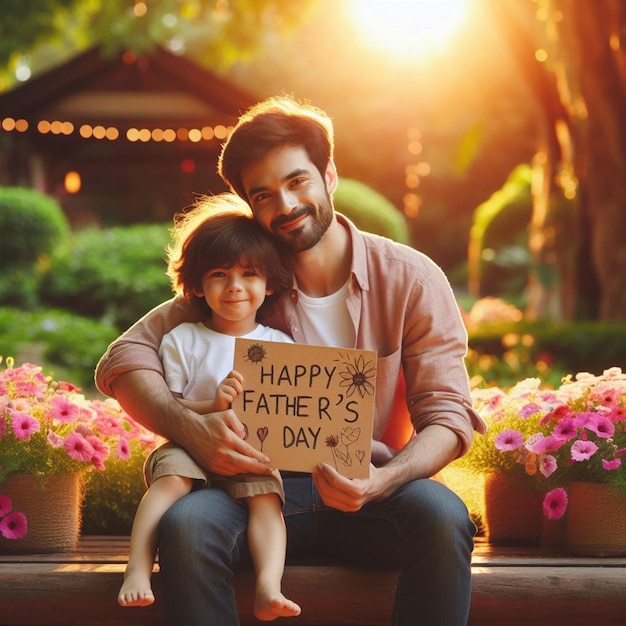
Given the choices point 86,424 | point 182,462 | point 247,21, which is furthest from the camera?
point 247,21

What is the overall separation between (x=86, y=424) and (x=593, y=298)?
8.28 metres

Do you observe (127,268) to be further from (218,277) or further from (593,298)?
(218,277)

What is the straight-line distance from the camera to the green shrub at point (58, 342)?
9.92 m

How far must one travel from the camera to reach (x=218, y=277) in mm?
3045

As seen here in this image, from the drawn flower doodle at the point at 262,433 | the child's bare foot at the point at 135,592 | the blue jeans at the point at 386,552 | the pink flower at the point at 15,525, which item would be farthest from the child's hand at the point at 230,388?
the pink flower at the point at 15,525

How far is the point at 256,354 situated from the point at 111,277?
32.8 ft

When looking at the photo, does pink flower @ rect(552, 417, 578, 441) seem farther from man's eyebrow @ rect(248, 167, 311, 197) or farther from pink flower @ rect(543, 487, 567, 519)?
man's eyebrow @ rect(248, 167, 311, 197)

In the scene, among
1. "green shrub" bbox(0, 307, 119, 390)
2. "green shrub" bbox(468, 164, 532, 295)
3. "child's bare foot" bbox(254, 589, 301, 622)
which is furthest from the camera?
"green shrub" bbox(468, 164, 532, 295)

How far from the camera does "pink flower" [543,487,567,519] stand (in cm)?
315

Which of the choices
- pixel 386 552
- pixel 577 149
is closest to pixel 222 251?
pixel 386 552

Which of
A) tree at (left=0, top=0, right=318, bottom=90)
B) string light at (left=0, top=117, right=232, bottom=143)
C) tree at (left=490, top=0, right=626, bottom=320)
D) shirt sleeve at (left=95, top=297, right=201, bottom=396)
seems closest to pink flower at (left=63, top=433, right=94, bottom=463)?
shirt sleeve at (left=95, top=297, right=201, bottom=396)

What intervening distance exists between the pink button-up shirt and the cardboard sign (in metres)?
0.29

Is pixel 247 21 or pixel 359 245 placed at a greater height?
pixel 247 21

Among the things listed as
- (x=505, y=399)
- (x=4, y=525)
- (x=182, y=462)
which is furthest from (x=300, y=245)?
(x=4, y=525)
